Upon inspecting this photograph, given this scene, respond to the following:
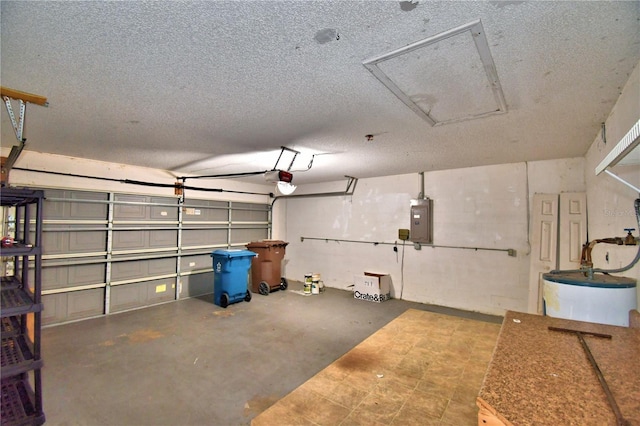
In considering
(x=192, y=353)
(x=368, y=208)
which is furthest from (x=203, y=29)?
(x=368, y=208)

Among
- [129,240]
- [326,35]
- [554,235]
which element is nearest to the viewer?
[326,35]

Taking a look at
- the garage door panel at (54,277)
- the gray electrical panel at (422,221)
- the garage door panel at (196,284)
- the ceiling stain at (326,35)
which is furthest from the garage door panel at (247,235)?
the ceiling stain at (326,35)

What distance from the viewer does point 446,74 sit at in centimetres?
168

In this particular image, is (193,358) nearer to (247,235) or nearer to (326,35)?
(326,35)

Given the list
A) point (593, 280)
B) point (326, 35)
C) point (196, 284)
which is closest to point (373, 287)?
point (196, 284)

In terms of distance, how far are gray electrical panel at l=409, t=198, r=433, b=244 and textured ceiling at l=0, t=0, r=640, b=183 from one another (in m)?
1.88

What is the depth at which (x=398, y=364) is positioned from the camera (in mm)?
2721

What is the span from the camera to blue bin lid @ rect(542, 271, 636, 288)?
66.9 inches

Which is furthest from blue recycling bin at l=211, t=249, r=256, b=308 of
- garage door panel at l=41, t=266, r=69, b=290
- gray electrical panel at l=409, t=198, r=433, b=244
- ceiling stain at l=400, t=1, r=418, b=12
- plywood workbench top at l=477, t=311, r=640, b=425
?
ceiling stain at l=400, t=1, r=418, b=12

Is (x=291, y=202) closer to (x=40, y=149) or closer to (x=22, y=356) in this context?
(x=40, y=149)

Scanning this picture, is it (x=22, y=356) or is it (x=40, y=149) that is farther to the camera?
(x=40, y=149)

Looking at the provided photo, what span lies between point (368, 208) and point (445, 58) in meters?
4.25

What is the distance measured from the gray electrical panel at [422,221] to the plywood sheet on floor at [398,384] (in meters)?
1.71

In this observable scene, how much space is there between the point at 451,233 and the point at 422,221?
50 cm
